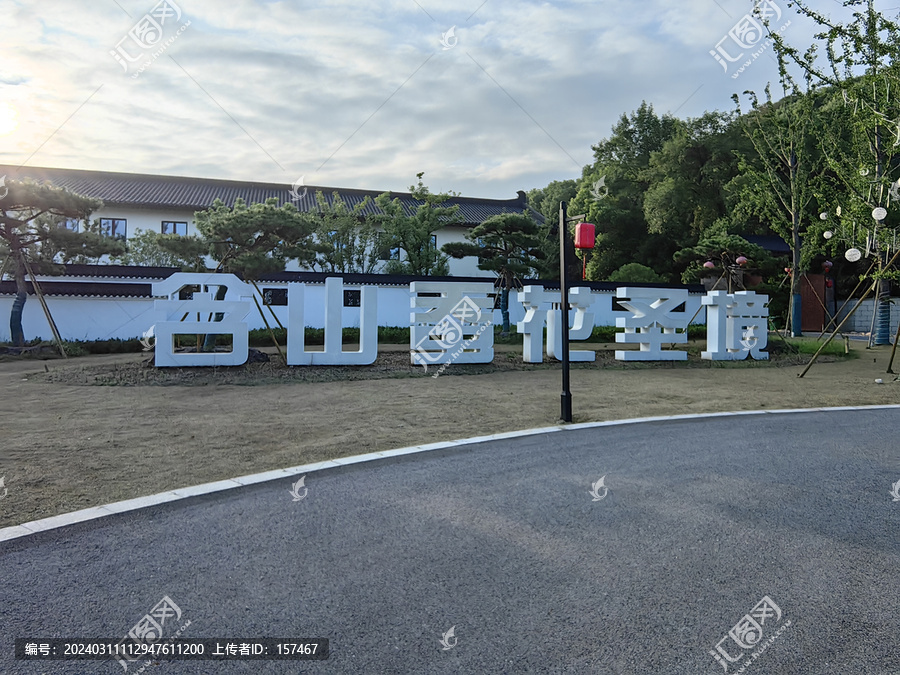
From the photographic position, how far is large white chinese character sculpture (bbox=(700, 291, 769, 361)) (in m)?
14.7

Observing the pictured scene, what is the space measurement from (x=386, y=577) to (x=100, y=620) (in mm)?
1218

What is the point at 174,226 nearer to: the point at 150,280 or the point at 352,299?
Answer: the point at 150,280

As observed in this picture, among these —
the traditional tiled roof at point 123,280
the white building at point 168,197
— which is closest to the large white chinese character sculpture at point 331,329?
the traditional tiled roof at point 123,280

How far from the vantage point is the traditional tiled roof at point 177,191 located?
86.0 ft

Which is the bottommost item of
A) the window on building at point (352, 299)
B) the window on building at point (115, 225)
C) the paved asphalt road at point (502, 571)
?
the paved asphalt road at point (502, 571)

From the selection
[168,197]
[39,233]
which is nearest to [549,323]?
[39,233]

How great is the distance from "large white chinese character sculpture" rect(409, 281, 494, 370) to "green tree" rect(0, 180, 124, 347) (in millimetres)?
7622

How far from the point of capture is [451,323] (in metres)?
12.7

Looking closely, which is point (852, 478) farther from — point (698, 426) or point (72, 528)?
point (72, 528)

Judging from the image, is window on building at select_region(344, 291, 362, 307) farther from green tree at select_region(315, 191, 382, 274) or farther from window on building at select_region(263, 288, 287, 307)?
window on building at select_region(263, 288, 287, 307)

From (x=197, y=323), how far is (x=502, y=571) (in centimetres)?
940

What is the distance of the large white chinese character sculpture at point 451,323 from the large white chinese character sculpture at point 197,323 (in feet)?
10.5

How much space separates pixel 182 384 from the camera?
10.2 metres

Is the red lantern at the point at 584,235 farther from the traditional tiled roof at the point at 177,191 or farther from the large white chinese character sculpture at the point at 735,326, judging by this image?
the traditional tiled roof at the point at 177,191
